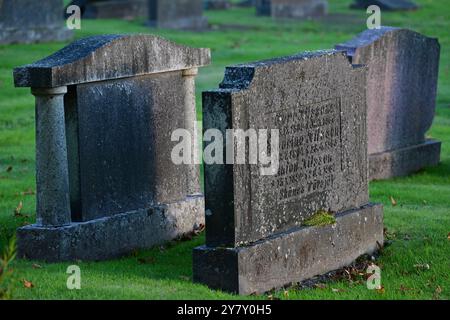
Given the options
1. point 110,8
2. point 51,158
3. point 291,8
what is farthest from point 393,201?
point 291,8

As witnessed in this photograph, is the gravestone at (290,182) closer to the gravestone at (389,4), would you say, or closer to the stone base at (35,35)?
the stone base at (35,35)

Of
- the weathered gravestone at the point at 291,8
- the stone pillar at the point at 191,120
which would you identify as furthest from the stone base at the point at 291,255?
the weathered gravestone at the point at 291,8

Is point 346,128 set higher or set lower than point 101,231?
higher

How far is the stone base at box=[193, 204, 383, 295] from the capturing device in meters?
8.62

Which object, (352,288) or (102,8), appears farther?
(102,8)

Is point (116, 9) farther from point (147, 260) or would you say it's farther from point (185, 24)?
point (147, 260)

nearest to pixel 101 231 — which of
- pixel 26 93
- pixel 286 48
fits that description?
pixel 26 93

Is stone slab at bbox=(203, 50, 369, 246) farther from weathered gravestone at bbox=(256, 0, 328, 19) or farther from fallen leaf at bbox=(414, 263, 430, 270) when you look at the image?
weathered gravestone at bbox=(256, 0, 328, 19)

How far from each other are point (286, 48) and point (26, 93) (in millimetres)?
7507

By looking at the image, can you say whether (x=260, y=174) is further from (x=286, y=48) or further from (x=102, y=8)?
(x=102, y=8)

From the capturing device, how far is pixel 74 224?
9.70m

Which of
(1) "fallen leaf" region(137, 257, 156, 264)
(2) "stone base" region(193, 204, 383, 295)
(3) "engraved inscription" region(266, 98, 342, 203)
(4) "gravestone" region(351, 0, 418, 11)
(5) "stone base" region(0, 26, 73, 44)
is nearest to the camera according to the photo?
(2) "stone base" region(193, 204, 383, 295)

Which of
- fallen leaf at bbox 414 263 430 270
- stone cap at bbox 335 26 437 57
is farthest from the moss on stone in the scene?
stone cap at bbox 335 26 437 57

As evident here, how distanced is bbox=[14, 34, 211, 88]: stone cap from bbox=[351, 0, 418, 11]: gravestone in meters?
Result: 23.2
